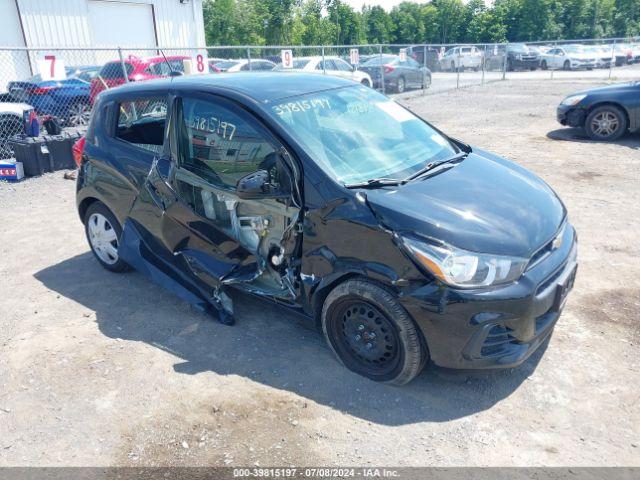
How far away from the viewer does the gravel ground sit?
2.98m

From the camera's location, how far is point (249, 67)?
48.7 ft

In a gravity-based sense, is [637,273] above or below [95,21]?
below

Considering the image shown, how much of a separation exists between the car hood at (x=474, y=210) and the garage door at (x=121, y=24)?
942 inches

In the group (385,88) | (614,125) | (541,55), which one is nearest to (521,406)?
(614,125)

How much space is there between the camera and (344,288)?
334 cm

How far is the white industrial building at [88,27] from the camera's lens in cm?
2086

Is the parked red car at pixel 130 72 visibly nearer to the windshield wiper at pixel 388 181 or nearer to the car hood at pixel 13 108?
the car hood at pixel 13 108

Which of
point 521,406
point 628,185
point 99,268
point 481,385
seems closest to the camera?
point 521,406

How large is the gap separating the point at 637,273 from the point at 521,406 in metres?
2.38

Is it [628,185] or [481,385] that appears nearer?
[481,385]

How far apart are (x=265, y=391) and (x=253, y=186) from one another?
1.33 meters

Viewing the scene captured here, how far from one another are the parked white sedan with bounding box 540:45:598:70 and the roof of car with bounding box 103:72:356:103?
28.7 m

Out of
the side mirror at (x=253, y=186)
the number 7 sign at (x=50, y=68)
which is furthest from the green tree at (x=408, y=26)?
the side mirror at (x=253, y=186)

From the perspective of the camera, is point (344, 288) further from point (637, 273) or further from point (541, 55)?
point (541, 55)
